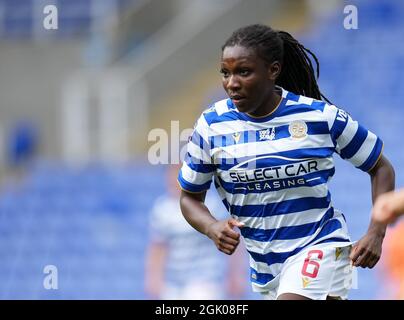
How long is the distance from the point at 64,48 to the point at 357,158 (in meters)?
11.1

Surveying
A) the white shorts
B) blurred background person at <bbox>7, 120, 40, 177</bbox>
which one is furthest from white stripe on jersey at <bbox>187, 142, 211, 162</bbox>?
blurred background person at <bbox>7, 120, 40, 177</bbox>

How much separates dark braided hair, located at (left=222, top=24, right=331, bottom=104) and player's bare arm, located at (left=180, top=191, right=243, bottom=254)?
0.69 m

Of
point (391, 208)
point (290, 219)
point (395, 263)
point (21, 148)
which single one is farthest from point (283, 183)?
point (21, 148)

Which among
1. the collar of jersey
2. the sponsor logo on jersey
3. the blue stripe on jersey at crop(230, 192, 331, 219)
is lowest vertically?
the sponsor logo on jersey

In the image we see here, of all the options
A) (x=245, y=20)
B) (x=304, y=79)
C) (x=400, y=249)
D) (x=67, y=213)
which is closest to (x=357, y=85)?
(x=245, y=20)

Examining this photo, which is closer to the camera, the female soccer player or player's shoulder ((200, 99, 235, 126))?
the female soccer player

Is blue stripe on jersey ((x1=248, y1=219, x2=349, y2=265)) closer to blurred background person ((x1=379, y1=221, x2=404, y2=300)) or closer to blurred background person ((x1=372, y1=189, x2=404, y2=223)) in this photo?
blurred background person ((x1=372, y1=189, x2=404, y2=223))

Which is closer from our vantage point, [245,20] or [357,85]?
[357,85]

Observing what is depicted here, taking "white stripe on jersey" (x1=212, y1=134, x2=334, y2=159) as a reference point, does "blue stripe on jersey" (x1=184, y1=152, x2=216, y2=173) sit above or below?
below

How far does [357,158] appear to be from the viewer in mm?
4934

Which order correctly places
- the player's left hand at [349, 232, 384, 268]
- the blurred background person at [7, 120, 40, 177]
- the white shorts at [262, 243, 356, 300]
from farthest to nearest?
the blurred background person at [7, 120, 40, 177] → the white shorts at [262, 243, 356, 300] → the player's left hand at [349, 232, 384, 268]

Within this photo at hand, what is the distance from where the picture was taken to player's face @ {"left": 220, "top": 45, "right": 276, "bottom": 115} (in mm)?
4770

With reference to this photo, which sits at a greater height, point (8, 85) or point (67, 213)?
point (8, 85)
